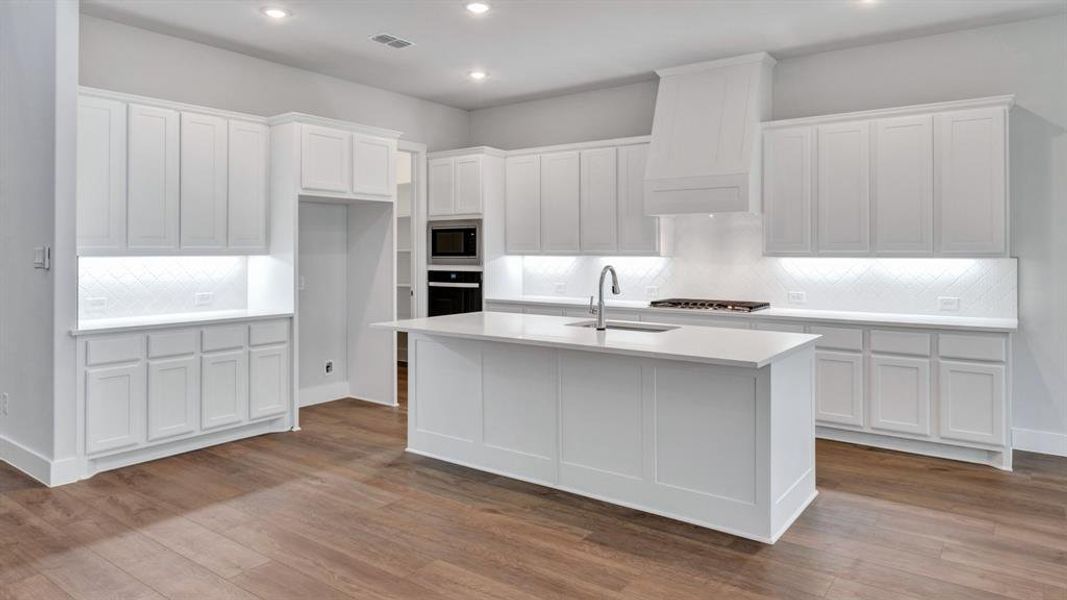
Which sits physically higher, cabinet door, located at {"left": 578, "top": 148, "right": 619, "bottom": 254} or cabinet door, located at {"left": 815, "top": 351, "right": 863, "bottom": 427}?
cabinet door, located at {"left": 578, "top": 148, "right": 619, "bottom": 254}

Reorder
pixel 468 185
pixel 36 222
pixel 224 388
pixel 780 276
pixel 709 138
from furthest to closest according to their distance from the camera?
1. pixel 468 185
2. pixel 780 276
3. pixel 709 138
4. pixel 224 388
5. pixel 36 222

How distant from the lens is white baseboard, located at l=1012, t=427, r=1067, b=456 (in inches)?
183

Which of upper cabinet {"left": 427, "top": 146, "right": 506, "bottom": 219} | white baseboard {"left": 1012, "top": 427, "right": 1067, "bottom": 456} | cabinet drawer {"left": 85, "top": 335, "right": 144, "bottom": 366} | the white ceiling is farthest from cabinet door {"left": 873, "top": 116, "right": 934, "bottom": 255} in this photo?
cabinet drawer {"left": 85, "top": 335, "right": 144, "bottom": 366}

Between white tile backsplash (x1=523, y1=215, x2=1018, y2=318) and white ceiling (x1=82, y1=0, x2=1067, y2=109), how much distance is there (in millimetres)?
1479

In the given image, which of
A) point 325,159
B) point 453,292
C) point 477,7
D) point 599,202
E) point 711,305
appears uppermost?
point 477,7

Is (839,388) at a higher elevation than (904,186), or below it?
below

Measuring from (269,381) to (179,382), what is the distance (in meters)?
0.67

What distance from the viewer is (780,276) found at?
18.6 feet

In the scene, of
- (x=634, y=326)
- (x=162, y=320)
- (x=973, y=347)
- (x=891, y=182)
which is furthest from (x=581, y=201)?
(x=162, y=320)

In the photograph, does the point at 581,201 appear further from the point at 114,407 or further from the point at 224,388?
the point at 114,407

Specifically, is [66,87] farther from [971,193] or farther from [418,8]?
[971,193]

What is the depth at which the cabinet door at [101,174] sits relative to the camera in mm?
4262

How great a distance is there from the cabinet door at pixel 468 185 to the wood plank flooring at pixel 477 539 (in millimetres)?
2990

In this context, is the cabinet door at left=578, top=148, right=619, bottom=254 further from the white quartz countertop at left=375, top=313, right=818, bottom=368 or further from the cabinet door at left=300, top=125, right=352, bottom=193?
the cabinet door at left=300, top=125, right=352, bottom=193
